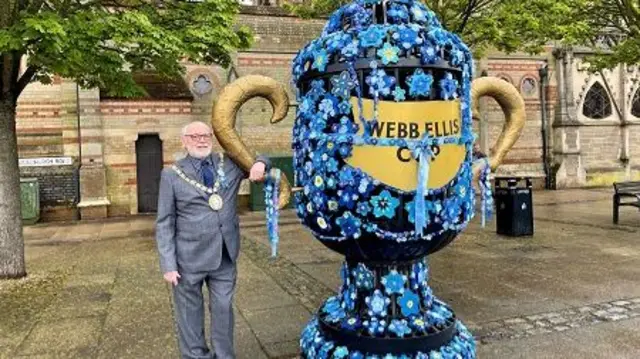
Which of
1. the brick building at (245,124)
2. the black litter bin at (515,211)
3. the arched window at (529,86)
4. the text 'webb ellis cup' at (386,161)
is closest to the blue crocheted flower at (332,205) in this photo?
the text 'webb ellis cup' at (386,161)

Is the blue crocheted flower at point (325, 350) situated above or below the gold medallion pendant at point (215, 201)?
below

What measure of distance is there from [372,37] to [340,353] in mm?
1601

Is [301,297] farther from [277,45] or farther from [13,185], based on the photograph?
[277,45]

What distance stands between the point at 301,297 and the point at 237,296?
71 centimetres

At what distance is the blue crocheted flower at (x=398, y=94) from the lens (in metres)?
2.55

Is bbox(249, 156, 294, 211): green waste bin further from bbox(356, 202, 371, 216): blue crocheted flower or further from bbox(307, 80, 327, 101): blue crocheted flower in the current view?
bbox(356, 202, 371, 216): blue crocheted flower

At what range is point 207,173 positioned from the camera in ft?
10.6

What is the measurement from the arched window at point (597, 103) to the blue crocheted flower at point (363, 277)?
723 inches

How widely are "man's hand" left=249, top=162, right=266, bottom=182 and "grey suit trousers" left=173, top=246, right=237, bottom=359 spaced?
62 cm

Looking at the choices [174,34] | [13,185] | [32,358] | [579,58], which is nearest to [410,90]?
[32,358]

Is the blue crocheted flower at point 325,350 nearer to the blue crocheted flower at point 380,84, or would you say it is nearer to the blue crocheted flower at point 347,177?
the blue crocheted flower at point 347,177

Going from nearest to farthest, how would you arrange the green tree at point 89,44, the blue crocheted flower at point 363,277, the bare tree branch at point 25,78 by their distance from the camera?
the blue crocheted flower at point 363,277 → the green tree at point 89,44 → the bare tree branch at point 25,78

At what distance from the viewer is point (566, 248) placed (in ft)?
26.1

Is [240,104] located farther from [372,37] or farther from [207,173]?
[372,37]
